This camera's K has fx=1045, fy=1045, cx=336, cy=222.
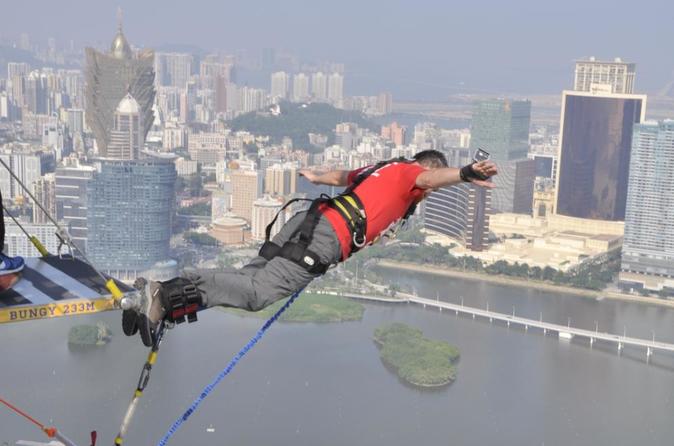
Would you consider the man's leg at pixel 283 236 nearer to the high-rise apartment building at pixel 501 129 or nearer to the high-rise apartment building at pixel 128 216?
the high-rise apartment building at pixel 128 216

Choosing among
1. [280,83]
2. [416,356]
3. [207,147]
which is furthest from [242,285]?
[280,83]

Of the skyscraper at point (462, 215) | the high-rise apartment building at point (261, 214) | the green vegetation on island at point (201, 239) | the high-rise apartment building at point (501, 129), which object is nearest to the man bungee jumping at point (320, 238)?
the skyscraper at point (462, 215)

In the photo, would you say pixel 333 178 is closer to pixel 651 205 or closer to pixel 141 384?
pixel 141 384

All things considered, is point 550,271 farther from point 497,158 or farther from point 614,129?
point 497,158

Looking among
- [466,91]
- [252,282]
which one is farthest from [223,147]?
[252,282]

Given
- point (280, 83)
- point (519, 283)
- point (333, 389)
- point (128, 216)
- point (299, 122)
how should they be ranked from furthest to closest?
point (280, 83), point (299, 122), point (128, 216), point (519, 283), point (333, 389)

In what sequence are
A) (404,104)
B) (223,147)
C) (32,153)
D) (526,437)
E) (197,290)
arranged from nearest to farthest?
(197,290), (526,437), (32,153), (223,147), (404,104)

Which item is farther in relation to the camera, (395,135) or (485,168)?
(395,135)
